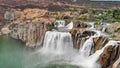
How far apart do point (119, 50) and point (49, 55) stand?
9986 mm

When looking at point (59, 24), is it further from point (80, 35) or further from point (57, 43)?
point (80, 35)

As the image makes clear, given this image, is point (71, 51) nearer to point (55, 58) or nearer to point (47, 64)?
point (55, 58)

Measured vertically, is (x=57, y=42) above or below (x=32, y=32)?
below

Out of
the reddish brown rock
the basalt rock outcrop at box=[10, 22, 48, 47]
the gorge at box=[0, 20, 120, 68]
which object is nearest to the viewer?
the gorge at box=[0, 20, 120, 68]

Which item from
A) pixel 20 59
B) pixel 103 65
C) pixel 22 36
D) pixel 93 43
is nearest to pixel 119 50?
pixel 103 65


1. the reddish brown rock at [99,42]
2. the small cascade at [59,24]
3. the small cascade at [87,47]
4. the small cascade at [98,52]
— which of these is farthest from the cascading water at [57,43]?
the small cascade at [59,24]

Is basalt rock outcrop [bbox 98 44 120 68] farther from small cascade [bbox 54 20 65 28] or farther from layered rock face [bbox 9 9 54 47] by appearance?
small cascade [bbox 54 20 65 28]

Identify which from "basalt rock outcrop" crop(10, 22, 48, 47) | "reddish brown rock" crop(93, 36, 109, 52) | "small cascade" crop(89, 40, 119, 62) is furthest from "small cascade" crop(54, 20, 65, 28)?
"small cascade" crop(89, 40, 119, 62)

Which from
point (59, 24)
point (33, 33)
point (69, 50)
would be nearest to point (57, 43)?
point (69, 50)

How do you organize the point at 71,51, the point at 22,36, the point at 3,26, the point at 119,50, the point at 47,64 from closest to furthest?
the point at 119,50 < the point at 47,64 < the point at 71,51 < the point at 22,36 < the point at 3,26

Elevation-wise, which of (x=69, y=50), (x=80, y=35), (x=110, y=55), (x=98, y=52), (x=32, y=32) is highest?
(x=80, y=35)

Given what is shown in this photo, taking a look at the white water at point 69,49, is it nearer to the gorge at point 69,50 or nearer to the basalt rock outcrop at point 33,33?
the gorge at point 69,50

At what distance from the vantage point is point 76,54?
104 feet

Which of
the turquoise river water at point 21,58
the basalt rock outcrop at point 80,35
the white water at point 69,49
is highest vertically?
the basalt rock outcrop at point 80,35
